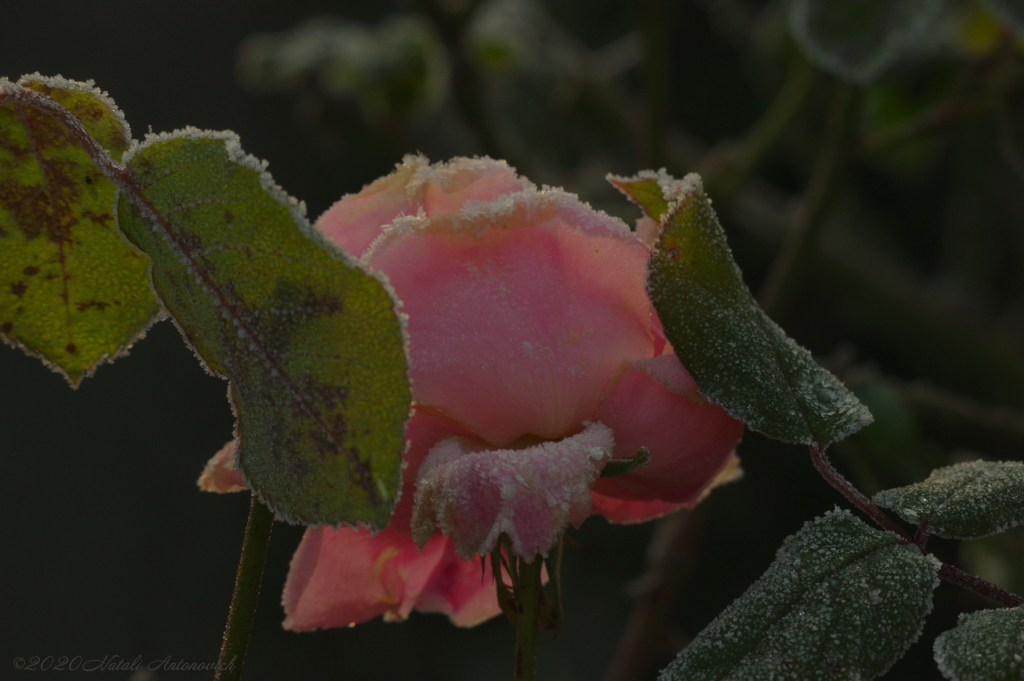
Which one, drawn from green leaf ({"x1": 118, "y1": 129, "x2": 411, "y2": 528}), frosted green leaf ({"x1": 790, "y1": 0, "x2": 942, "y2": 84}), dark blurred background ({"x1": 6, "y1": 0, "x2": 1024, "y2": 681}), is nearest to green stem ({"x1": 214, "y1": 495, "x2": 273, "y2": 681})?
green leaf ({"x1": 118, "y1": 129, "x2": 411, "y2": 528})

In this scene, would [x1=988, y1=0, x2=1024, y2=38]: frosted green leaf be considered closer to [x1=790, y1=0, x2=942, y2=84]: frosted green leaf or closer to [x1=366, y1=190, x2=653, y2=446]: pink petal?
[x1=790, y1=0, x2=942, y2=84]: frosted green leaf

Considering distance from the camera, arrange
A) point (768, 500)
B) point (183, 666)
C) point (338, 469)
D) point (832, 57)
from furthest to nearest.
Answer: point (768, 500)
point (832, 57)
point (183, 666)
point (338, 469)

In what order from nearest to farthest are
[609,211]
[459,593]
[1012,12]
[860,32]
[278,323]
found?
[278,323] < [459,593] < [1012,12] < [860,32] < [609,211]

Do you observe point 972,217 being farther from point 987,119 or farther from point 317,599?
point 317,599

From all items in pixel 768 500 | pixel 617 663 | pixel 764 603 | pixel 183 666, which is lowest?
pixel 768 500

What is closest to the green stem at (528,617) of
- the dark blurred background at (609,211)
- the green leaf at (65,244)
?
the green leaf at (65,244)

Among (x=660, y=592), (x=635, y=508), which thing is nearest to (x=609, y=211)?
(x=660, y=592)

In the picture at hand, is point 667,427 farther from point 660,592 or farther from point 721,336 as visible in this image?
point 660,592

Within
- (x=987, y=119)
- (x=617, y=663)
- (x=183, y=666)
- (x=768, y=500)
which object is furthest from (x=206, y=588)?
(x=987, y=119)

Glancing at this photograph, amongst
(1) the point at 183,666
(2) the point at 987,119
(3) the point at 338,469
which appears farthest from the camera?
(2) the point at 987,119
